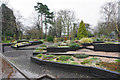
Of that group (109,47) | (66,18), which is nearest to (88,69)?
(109,47)

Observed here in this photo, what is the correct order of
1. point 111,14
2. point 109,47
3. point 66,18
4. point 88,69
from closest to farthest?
1. point 88,69
2. point 109,47
3. point 111,14
4. point 66,18

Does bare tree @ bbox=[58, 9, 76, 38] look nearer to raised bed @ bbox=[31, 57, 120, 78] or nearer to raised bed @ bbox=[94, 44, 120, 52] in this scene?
raised bed @ bbox=[94, 44, 120, 52]

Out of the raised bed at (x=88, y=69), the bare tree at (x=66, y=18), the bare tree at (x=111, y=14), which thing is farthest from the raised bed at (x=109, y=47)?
the bare tree at (x=66, y=18)

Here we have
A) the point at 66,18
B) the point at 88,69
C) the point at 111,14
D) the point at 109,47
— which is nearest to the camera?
the point at 88,69

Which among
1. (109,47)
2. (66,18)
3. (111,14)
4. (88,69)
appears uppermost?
(111,14)

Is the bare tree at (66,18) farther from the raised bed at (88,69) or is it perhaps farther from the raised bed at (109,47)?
the raised bed at (88,69)

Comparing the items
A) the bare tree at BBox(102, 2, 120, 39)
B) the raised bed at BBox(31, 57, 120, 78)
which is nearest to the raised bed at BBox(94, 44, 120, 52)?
the raised bed at BBox(31, 57, 120, 78)

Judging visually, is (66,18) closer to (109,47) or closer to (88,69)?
(109,47)

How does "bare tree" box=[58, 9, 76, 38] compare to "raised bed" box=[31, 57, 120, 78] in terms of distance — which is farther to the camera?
"bare tree" box=[58, 9, 76, 38]

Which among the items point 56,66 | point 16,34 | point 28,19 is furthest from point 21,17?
point 56,66

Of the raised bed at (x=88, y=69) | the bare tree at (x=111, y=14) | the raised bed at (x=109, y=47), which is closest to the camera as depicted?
the raised bed at (x=88, y=69)

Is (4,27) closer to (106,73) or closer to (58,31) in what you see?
(58,31)

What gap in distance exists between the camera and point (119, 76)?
287 cm

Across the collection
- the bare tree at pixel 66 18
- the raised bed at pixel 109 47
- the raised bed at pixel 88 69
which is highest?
the bare tree at pixel 66 18
